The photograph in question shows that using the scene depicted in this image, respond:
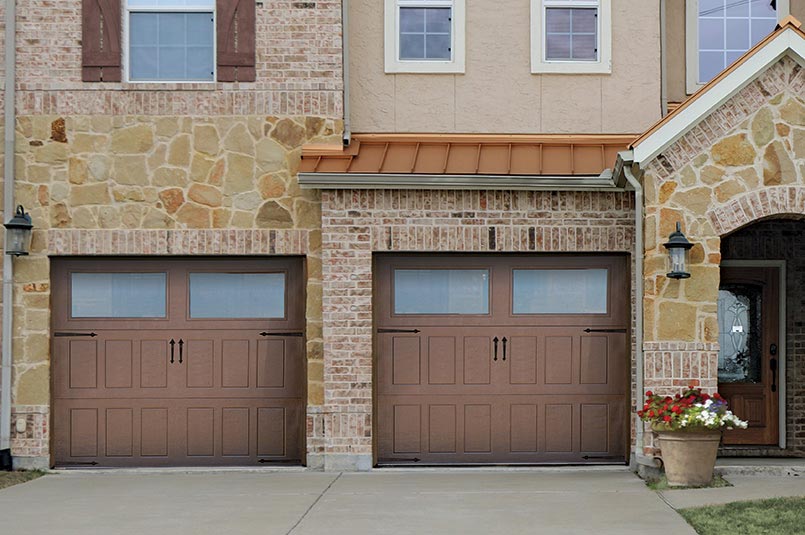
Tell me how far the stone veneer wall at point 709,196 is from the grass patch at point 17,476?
265 inches

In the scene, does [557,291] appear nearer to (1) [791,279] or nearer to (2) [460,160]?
(2) [460,160]

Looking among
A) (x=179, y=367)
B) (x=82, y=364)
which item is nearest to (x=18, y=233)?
(x=82, y=364)

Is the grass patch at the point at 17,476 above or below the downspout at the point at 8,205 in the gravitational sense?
below

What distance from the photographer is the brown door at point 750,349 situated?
543 inches

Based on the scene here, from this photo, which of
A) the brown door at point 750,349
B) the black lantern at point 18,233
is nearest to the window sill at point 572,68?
the brown door at point 750,349

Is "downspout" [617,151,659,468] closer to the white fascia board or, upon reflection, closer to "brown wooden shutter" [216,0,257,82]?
the white fascia board

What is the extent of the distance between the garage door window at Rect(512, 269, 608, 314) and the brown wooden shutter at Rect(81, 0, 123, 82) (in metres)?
5.25

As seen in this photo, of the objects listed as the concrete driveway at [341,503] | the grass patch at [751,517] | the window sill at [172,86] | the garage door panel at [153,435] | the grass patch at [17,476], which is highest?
the window sill at [172,86]

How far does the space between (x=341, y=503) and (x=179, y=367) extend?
341cm

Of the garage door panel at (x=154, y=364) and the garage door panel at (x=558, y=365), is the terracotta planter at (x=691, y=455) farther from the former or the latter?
the garage door panel at (x=154, y=364)

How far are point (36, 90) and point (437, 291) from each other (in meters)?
5.18

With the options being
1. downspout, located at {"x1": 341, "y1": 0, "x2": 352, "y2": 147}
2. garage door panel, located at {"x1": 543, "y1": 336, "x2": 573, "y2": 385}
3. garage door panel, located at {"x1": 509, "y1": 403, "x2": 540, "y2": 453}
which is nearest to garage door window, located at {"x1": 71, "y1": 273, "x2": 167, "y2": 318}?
downspout, located at {"x1": 341, "y1": 0, "x2": 352, "y2": 147}

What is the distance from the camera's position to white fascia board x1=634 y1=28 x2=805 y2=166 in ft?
37.0

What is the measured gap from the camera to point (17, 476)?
40.5 feet
